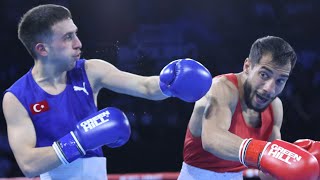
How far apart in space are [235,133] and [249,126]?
4.3 inches

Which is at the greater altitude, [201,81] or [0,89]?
[201,81]

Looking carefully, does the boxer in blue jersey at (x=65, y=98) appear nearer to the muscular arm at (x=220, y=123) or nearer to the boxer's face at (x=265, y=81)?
the muscular arm at (x=220, y=123)

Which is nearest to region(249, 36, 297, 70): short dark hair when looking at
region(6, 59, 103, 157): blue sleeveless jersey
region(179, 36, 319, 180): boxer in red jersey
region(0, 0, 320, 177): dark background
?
region(179, 36, 319, 180): boxer in red jersey

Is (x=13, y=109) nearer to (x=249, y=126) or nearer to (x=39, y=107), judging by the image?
(x=39, y=107)

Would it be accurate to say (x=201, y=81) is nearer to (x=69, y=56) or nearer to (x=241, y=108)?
(x=241, y=108)

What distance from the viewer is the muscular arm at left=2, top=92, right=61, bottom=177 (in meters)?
1.97

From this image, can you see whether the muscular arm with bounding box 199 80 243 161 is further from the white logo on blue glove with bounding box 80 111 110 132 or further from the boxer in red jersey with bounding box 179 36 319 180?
the white logo on blue glove with bounding box 80 111 110 132

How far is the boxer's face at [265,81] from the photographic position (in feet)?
7.35

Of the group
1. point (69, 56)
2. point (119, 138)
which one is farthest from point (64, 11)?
point (119, 138)

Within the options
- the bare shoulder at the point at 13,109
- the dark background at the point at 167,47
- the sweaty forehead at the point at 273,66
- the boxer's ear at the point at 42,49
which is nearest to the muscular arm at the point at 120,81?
the boxer's ear at the point at 42,49

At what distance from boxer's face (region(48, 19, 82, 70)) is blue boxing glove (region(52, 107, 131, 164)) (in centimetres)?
31

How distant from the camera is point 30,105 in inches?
82.4

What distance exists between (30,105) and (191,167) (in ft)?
2.93

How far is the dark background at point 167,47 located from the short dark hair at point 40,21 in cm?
352
